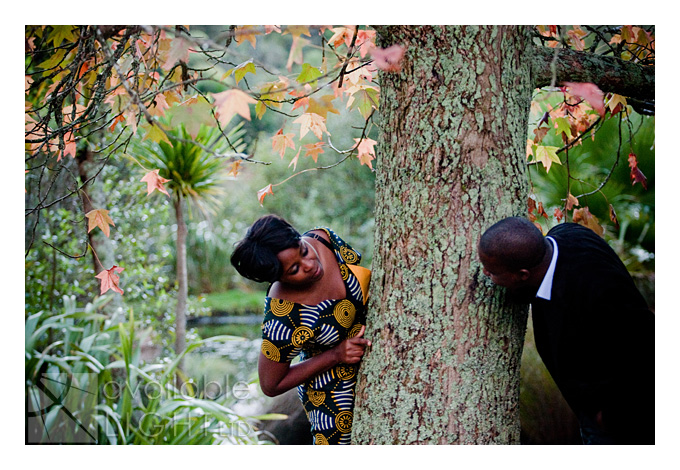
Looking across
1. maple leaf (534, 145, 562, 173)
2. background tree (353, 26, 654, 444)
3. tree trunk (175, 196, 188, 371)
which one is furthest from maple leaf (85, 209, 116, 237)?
maple leaf (534, 145, 562, 173)

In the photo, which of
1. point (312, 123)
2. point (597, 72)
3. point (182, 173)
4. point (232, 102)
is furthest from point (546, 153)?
point (182, 173)

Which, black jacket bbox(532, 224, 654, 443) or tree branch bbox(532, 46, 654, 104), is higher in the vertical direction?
tree branch bbox(532, 46, 654, 104)

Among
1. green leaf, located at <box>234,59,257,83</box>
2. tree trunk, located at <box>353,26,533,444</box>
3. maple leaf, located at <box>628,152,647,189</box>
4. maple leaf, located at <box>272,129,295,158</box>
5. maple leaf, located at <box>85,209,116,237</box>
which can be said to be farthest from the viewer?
maple leaf, located at <box>628,152,647,189</box>

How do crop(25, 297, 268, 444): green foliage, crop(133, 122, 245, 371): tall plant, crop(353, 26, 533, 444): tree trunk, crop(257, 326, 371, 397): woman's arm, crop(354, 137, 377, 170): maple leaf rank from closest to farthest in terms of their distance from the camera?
crop(353, 26, 533, 444): tree trunk
crop(257, 326, 371, 397): woman's arm
crop(354, 137, 377, 170): maple leaf
crop(25, 297, 268, 444): green foliage
crop(133, 122, 245, 371): tall plant

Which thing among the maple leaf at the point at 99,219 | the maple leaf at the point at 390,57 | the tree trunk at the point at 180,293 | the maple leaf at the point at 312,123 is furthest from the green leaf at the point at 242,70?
the tree trunk at the point at 180,293

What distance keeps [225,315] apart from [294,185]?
215 centimetres

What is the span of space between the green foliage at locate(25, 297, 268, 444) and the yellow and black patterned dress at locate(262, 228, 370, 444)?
81 centimetres

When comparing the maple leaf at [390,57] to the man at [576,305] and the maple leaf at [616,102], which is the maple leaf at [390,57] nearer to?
the man at [576,305]

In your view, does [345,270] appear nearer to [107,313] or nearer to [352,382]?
[352,382]

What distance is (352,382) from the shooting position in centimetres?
170

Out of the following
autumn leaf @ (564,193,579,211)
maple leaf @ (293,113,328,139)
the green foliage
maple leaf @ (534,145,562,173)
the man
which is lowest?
the green foliage

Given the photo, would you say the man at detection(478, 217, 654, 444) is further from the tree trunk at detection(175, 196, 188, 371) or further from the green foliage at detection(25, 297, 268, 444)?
the tree trunk at detection(175, 196, 188, 371)

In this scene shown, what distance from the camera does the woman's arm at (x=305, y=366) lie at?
1.59 metres

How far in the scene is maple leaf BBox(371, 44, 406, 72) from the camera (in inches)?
59.4
